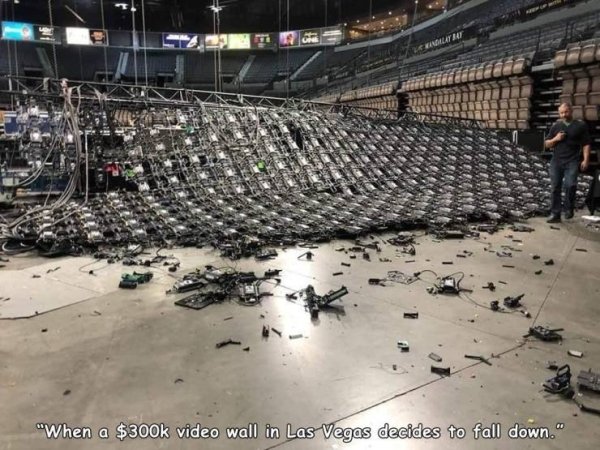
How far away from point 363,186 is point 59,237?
403 centimetres

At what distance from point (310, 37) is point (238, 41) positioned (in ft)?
15.1

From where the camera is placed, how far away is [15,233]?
410 cm

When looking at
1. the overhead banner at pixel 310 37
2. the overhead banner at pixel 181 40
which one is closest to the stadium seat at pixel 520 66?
the overhead banner at pixel 310 37

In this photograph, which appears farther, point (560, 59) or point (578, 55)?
point (560, 59)

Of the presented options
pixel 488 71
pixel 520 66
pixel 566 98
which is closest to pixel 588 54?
pixel 566 98

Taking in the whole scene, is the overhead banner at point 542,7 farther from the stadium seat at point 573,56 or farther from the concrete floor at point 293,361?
the concrete floor at point 293,361

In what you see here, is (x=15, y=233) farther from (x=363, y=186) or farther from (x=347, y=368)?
(x=363, y=186)

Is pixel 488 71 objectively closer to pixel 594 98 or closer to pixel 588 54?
pixel 588 54

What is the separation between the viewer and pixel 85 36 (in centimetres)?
2362

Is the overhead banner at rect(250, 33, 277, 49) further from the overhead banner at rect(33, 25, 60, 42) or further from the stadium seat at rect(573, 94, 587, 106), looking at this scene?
the stadium seat at rect(573, 94, 587, 106)

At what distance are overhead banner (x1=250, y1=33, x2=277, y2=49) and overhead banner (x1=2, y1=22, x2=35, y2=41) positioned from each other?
40.3ft

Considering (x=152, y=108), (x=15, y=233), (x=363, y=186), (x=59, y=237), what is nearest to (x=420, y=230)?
(x=363, y=186)

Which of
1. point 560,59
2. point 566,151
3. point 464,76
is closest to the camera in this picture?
point 566,151

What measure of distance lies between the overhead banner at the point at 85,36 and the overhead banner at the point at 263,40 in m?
8.90
